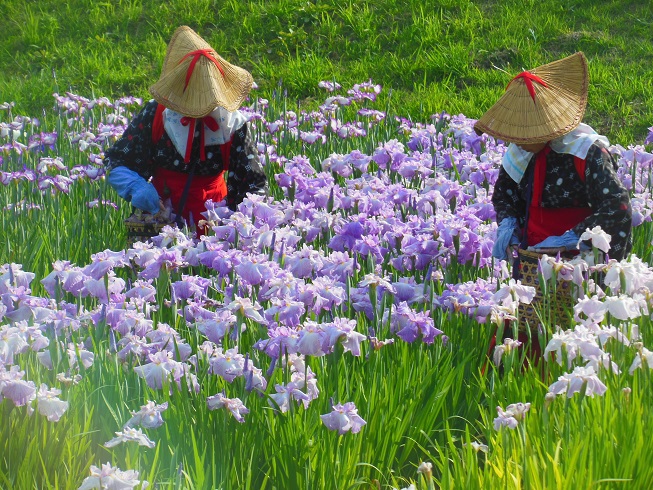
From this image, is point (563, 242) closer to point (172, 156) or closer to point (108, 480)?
point (172, 156)

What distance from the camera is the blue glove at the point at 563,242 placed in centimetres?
350

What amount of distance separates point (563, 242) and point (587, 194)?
8.1 inches

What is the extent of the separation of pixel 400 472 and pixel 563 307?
942 millimetres

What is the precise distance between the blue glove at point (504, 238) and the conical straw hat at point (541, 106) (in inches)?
14.1

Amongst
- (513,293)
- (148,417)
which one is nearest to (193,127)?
(513,293)

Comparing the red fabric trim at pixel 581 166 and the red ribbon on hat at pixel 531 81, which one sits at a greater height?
the red ribbon on hat at pixel 531 81

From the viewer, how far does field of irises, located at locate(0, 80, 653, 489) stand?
2.40m

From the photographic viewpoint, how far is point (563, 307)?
3387mm

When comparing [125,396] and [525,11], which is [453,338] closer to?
[125,396]

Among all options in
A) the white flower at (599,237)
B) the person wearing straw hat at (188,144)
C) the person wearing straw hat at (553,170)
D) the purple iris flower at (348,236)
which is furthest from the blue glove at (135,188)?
the white flower at (599,237)

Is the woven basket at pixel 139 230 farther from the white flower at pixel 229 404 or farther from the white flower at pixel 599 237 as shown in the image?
the white flower at pixel 599 237

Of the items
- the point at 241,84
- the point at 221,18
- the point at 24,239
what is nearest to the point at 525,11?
the point at 221,18

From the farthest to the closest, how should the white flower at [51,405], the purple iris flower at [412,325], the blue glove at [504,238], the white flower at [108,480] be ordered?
the blue glove at [504,238] → the purple iris flower at [412,325] → the white flower at [51,405] → the white flower at [108,480]

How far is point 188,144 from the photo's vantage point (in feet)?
13.9
